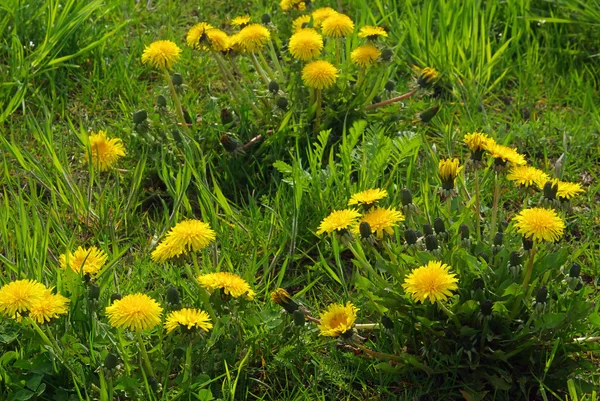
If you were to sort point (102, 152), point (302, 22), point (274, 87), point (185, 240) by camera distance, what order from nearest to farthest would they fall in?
point (185, 240)
point (102, 152)
point (274, 87)
point (302, 22)

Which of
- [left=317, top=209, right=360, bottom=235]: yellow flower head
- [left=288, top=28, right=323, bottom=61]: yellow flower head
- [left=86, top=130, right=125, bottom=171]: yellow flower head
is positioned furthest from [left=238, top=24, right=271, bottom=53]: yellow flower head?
[left=317, top=209, right=360, bottom=235]: yellow flower head

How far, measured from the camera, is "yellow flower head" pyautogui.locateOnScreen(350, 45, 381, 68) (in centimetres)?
276

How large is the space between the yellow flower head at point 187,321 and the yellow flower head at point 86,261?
0.25 m

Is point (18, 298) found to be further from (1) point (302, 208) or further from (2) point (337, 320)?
(1) point (302, 208)

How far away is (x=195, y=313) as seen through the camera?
1916 mm

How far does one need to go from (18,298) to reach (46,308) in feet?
0.21

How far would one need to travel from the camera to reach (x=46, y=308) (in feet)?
6.06

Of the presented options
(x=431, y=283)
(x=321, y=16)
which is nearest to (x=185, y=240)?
(x=431, y=283)

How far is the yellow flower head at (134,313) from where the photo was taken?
5.94 feet

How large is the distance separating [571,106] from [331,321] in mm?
1673

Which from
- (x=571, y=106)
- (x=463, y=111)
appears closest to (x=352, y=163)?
(x=463, y=111)

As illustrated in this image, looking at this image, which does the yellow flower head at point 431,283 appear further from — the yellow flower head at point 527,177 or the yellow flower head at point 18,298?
the yellow flower head at point 18,298

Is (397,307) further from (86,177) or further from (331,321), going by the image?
(86,177)

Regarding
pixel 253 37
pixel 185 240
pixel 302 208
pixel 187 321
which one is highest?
pixel 253 37
